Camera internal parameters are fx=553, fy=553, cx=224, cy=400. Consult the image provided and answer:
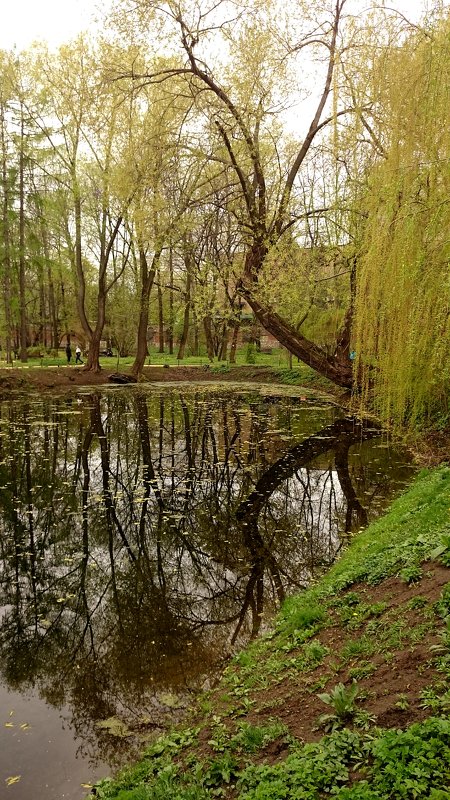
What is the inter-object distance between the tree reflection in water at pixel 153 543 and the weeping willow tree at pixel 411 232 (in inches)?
94.1

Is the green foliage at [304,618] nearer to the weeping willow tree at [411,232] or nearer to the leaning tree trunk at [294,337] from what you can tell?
the weeping willow tree at [411,232]

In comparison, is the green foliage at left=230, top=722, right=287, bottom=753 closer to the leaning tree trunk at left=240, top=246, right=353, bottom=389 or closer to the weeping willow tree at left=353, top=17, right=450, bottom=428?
the weeping willow tree at left=353, top=17, right=450, bottom=428

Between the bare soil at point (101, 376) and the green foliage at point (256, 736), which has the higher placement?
the bare soil at point (101, 376)

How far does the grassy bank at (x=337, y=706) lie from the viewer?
8.74 feet

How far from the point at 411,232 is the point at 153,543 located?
5073 mm

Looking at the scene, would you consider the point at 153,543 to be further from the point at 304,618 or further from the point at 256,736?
the point at 256,736

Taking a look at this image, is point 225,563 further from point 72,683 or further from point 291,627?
point 72,683

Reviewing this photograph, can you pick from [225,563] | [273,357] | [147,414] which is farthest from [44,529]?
[273,357]

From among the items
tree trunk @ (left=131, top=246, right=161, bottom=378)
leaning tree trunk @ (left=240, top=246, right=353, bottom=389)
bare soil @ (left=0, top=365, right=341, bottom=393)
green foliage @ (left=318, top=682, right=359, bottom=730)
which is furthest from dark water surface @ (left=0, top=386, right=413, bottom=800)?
tree trunk @ (left=131, top=246, right=161, bottom=378)

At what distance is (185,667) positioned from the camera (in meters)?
4.79

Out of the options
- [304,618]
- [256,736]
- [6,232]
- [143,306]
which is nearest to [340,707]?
[256,736]

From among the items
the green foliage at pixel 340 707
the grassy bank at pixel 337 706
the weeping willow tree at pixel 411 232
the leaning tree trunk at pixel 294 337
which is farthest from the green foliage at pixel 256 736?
the leaning tree trunk at pixel 294 337

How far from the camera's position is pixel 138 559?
6.88 metres

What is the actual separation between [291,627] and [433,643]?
1.58 metres
